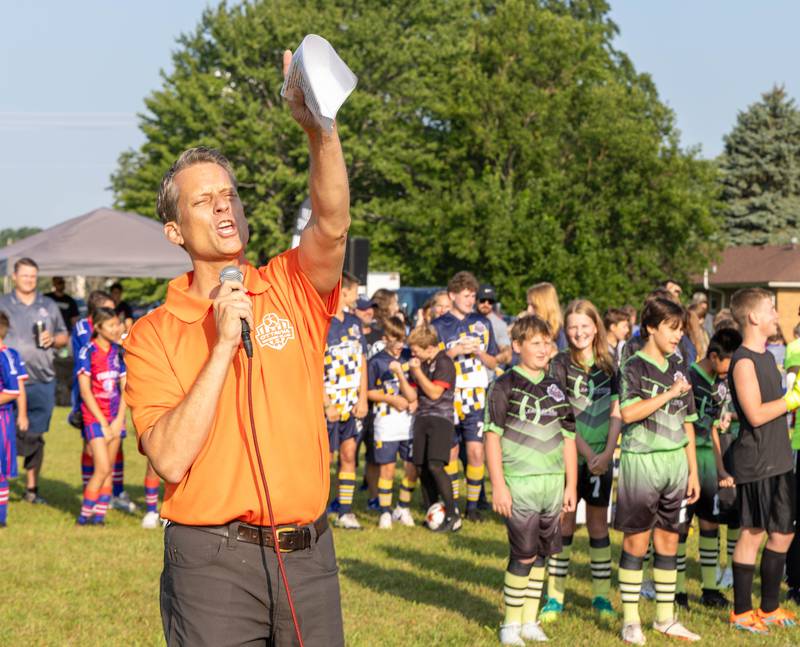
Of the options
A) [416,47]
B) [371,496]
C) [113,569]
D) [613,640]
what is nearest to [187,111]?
[416,47]

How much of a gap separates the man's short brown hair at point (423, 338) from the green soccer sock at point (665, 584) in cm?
402

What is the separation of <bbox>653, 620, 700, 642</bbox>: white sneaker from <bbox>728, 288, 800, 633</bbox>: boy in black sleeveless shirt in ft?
1.48

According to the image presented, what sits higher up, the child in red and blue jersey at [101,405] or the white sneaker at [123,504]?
the child in red and blue jersey at [101,405]

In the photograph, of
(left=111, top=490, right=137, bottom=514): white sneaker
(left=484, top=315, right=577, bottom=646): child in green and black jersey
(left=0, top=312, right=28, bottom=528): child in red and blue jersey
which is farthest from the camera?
(left=111, top=490, right=137, bottom=514): white sneaker

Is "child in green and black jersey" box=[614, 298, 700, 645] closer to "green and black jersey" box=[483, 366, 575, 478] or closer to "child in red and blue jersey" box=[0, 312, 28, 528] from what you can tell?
"green and black jersey" box=[483, 366, 575, 478]

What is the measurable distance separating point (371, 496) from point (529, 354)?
5425 millimetres

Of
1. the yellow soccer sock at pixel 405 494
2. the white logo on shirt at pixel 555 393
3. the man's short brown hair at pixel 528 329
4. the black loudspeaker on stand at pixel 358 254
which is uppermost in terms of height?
the black loudspeaker on stand at pixel 358 254

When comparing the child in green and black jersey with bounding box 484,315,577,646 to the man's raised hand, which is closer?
the man's raised hand

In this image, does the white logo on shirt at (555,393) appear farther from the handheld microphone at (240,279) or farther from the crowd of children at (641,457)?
the handheld microphone at (240,279)

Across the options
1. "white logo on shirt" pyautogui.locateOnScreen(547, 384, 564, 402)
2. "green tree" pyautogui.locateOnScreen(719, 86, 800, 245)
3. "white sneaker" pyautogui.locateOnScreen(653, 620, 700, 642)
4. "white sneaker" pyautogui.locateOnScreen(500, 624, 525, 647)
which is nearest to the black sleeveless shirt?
"white sneaker" pyautogui.locateOnScreen(653, 620, 700, 642)

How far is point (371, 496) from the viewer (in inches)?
462

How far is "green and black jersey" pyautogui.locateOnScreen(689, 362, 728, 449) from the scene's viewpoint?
25.3 feet

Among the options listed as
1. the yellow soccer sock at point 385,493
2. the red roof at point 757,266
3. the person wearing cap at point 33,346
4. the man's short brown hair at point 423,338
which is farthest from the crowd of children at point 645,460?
the red roof at point 757,266

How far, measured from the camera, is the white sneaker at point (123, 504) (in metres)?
11.2
